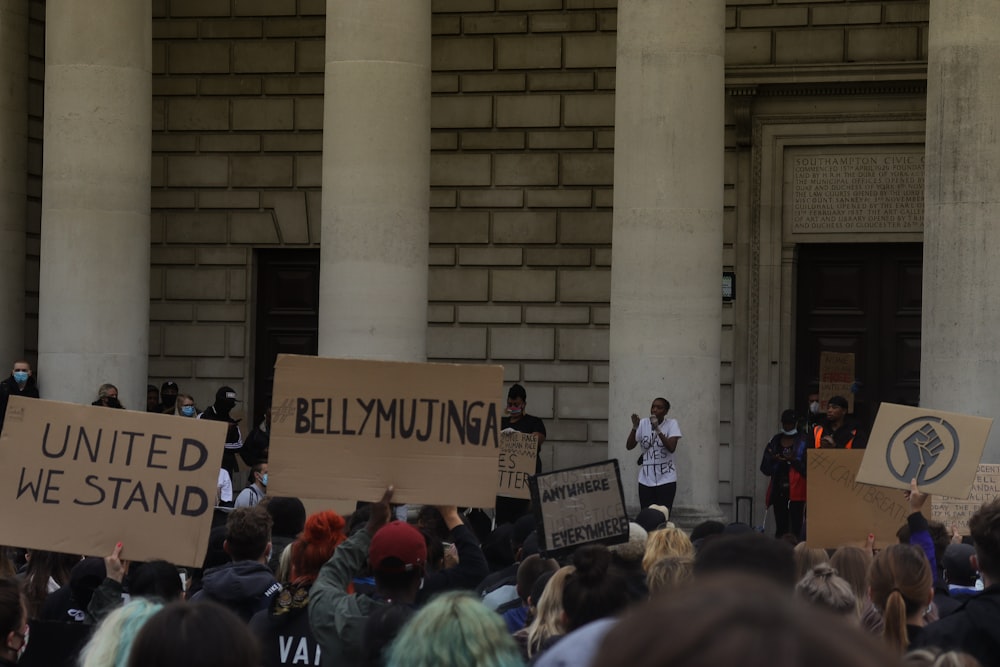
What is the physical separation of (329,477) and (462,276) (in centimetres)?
1623

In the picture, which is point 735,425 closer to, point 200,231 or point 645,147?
point 645,147

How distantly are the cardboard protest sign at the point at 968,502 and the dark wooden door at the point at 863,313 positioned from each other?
9.33 metres

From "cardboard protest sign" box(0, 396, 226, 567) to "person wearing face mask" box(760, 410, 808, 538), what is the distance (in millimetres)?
11070

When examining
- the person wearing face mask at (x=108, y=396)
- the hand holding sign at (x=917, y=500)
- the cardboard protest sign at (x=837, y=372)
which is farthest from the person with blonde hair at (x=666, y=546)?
the cardboard protest sign at (x=837, y=372)

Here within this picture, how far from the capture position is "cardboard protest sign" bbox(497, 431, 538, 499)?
50.1ft

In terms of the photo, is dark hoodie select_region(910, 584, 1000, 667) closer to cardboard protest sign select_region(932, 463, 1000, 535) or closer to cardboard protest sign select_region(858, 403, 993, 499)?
cardboard protest sign select_region(858, 403, 993, 499)

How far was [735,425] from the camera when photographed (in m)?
22.9

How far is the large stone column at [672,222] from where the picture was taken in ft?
57.2

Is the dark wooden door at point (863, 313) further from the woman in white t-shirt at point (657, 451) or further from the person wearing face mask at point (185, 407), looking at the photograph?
the person wearing face mask at point (185, 407)

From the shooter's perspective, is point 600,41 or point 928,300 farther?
point 600,41

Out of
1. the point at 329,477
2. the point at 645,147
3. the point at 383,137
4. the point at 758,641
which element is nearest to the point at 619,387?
the point at 645,147

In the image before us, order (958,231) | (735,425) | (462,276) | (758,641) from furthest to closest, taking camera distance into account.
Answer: (462,276) < (735,425) < (958,231) < (758,641)

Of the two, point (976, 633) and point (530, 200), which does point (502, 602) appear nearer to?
point (976, 633)

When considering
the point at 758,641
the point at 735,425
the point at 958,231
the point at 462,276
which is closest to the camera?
the point at 758,641
